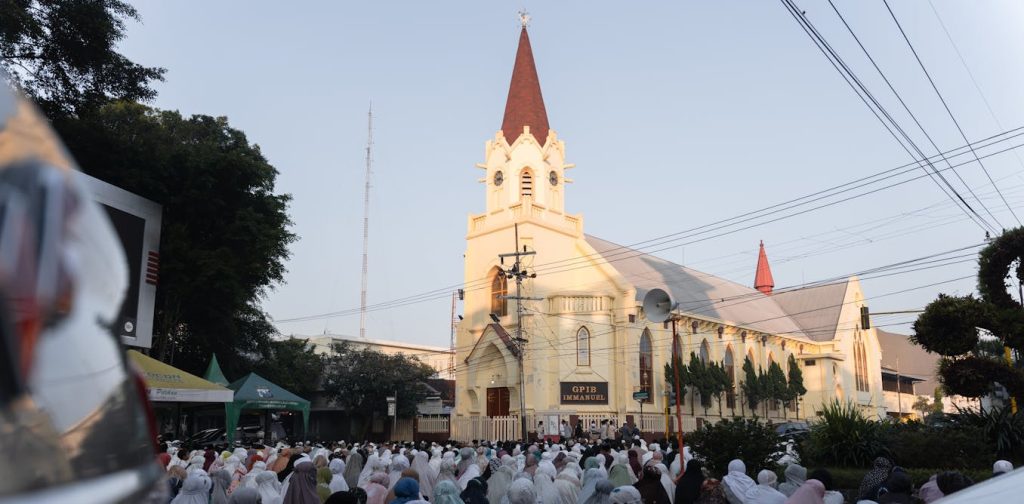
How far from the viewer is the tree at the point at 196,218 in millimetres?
28500

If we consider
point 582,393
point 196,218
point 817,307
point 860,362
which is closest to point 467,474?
point 196,218

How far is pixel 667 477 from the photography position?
12.8 metres

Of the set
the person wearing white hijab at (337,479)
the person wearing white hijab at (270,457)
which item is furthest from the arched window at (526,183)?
the person wearing white hijab at (337,479)

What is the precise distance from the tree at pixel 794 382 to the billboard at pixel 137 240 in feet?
139

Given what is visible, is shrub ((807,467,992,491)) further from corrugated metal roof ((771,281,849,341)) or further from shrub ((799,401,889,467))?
corrugated metal roof ((771,281,849,341))

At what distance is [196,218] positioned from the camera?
1209 inches

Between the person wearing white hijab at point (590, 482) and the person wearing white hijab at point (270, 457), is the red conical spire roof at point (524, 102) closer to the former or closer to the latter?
the person wearing white hijab at point (270, 457)

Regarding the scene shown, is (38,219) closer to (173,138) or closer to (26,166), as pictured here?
(26,166)

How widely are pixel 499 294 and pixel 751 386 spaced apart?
58.2ft

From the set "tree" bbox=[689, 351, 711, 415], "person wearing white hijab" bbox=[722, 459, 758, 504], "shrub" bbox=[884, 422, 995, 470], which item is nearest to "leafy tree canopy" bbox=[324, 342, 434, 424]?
"tree" bbox=[689, 351, 711, 415]

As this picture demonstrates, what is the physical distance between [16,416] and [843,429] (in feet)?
54.4

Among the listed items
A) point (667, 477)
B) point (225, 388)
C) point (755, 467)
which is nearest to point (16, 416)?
point (667, 477)

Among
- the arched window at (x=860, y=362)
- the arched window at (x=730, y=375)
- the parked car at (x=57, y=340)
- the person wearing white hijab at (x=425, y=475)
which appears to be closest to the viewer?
the parked car at (x=57, y=340)

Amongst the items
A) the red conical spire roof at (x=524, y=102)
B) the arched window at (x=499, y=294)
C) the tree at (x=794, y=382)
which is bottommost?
the tree at (x=794, y=382)
